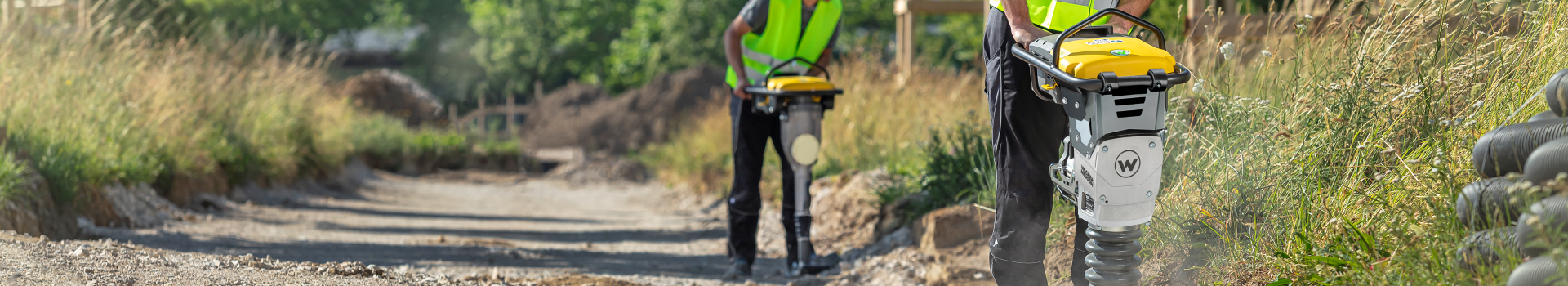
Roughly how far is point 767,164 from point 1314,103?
4240 mm

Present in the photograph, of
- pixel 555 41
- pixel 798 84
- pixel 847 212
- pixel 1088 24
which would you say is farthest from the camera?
pixel 555 41

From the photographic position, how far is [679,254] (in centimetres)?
445

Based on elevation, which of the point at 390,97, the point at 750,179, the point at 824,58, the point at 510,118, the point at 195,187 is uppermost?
the point at 824,58

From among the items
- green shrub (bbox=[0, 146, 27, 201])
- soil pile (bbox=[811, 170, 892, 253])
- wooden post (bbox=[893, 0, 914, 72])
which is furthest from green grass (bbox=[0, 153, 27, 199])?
wooden post (bbox=[893, 0, 914, 72])

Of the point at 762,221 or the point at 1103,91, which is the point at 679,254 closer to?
the point at 762,221

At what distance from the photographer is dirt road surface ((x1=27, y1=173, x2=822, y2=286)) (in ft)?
11.7

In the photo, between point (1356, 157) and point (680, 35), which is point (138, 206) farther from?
point (680, 35)

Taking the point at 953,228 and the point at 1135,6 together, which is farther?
the point at 953,228

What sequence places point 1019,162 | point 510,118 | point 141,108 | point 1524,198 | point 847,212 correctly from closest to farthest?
point 1524,198 < point 1019,162 < point 847,212 < point 141,108 < point 510,118

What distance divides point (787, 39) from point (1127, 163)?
6.19 feet

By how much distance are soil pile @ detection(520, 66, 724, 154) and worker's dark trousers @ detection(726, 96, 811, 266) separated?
1220 centimetres

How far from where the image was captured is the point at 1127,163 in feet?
5.94

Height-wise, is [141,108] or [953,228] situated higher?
[141,108]

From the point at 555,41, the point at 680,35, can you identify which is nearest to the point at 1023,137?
the point at 680,35
